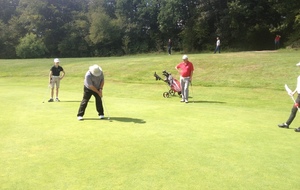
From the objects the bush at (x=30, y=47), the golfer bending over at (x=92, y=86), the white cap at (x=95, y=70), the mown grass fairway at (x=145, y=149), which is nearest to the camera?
the mown grass fairway at (x=145, y=149)

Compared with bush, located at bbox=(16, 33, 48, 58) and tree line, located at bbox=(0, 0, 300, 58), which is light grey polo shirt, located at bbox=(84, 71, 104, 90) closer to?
tree line, located at bbox=(0, 0, 300, 58)

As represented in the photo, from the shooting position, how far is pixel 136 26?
7344 centimetres

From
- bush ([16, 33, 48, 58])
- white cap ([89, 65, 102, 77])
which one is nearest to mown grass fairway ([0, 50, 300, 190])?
white cap ([89, 65, 102, 77])

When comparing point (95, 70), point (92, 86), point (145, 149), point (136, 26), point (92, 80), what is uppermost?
point (136, 26)

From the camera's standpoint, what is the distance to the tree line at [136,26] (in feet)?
181

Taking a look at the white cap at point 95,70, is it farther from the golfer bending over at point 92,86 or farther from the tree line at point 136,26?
the tree line at point 136,26

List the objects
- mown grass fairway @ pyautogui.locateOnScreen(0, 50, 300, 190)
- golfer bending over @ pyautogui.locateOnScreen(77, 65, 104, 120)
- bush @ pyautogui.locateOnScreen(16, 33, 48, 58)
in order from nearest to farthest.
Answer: mown grass fairway @ pyautogui.locateOnScreen(0, 50, 300, 190) → golfer bending over @ pyautogui.locateOnScreen(77, 65, 104, 120) → bush @ pyautogui.locateOnScreen(16, 33, 48, 58)

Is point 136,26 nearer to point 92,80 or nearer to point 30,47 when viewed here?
point 30,47

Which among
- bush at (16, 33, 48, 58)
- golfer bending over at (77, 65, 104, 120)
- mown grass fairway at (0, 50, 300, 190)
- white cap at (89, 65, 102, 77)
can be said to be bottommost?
mown grass fairway at (0, 50, 300, 190)

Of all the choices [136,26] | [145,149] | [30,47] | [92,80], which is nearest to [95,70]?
[92,80]

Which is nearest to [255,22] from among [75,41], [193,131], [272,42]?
[272,42]

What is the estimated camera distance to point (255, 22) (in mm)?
56281

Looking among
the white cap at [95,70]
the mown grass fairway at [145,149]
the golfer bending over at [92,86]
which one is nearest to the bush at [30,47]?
the mown grass fairway at [145,149]

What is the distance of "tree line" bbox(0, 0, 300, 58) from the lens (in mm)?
55125
